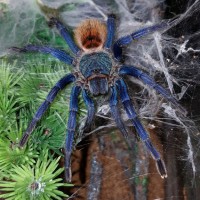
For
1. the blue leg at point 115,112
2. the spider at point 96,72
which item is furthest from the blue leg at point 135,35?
the blue leg at point 115,112

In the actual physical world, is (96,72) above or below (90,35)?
below

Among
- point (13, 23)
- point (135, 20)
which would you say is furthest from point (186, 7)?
point (13, 23)

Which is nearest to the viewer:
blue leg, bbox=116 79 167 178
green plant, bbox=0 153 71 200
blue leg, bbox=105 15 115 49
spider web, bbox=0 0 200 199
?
green plant, bbox=0 153 71 200

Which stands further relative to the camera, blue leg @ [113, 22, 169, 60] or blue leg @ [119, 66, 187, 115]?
blue leg @ [113, 22, 169, 60]

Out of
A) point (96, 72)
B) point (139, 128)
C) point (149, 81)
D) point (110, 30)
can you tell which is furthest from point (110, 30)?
point (139, 128)

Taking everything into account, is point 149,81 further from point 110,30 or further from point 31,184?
point 31,184

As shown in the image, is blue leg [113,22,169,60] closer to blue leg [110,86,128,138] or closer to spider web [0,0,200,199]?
spider web [0,0,200,199]

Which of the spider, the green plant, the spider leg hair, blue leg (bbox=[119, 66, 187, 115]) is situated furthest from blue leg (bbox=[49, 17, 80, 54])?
the green plant
